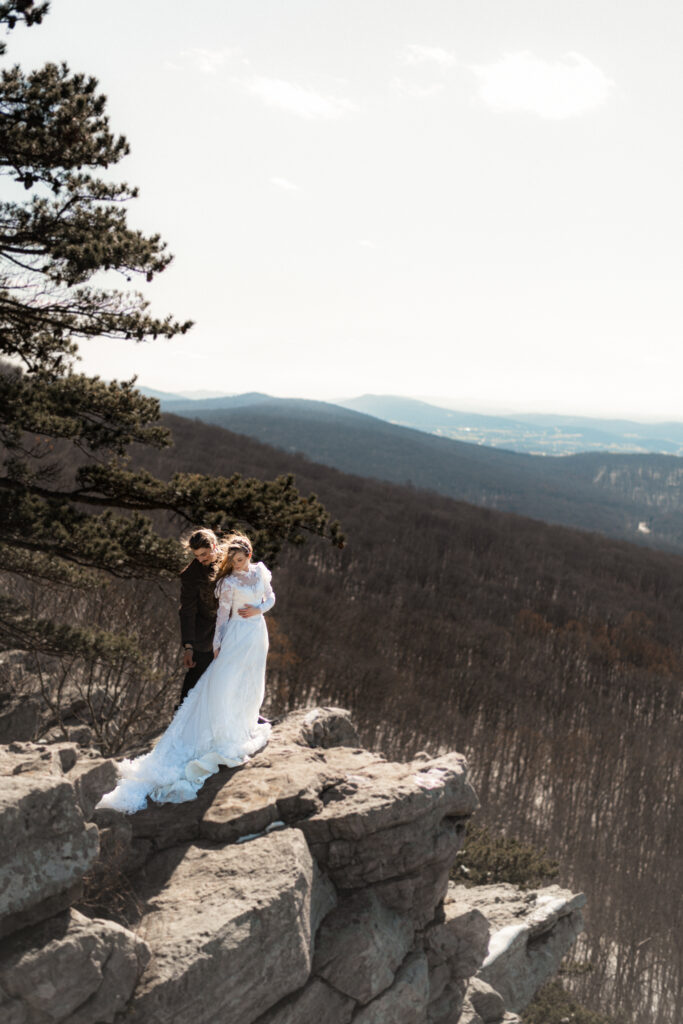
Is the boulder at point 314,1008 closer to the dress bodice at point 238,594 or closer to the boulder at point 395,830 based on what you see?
the boulder at point 395,830

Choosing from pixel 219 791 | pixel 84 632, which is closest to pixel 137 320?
pixel 84 632

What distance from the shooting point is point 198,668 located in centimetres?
948

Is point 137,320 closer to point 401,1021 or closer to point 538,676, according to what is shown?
point 401,1021

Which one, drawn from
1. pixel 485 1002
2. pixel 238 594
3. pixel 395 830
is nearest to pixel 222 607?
pixel 238 594

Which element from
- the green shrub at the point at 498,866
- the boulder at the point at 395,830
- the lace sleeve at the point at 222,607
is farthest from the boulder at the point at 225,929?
the green shrub at the point at 498,866

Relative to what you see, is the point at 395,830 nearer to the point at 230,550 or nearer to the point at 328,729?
the point at 328,729

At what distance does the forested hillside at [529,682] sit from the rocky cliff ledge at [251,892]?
1955cm

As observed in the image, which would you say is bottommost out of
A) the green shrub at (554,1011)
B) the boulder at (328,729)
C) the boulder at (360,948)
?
the green shrub at (554,1011)

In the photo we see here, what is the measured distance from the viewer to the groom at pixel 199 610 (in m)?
9.21

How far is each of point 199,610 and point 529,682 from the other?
55.8m

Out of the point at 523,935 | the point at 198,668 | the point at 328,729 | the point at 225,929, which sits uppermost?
the point at 198,668

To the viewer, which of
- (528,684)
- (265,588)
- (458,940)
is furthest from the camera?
(528,684)

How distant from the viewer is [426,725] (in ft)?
156

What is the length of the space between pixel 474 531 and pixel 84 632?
342ft
